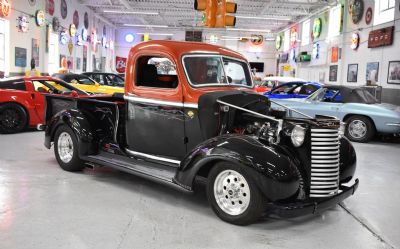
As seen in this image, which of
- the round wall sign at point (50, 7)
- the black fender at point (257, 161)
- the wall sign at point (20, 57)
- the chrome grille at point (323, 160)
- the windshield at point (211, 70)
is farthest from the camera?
the round wall sign at point (50, 7)

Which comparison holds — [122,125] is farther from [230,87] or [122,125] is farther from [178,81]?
[230,87]

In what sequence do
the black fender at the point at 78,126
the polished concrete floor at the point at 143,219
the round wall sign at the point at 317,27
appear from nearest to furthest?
the polished concrete floor at the point at 143,219, the black fender at the point at 78,126, the round wall sign at the point at 317,27

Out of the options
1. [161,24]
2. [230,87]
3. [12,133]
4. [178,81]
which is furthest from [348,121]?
[161,24]

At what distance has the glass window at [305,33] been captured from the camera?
89.9 feet

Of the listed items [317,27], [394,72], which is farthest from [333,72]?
[394,72]

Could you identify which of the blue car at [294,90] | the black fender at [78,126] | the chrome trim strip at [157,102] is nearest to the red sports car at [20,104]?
the black fender at [78,126]

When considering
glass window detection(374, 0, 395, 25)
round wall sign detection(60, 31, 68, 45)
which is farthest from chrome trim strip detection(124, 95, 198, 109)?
round wall sign detection(60, 31, 68, 45)

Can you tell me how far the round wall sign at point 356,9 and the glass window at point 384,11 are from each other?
Answer: 4.37 feet

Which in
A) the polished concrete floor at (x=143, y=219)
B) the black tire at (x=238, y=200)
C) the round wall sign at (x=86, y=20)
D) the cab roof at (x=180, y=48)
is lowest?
the polished concrete floor at (x=143, y=219)

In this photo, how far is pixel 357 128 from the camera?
10.0 m

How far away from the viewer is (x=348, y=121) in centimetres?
998

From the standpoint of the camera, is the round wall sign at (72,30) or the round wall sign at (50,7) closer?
the round wall sign at (50,7)

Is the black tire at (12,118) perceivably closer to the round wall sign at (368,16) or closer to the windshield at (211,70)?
the windshield at (211,70)

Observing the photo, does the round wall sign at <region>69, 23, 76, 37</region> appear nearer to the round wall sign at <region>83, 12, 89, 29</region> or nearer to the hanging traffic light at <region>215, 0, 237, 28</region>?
the round wall sign at <region>83, 12, 89, 29</region>
